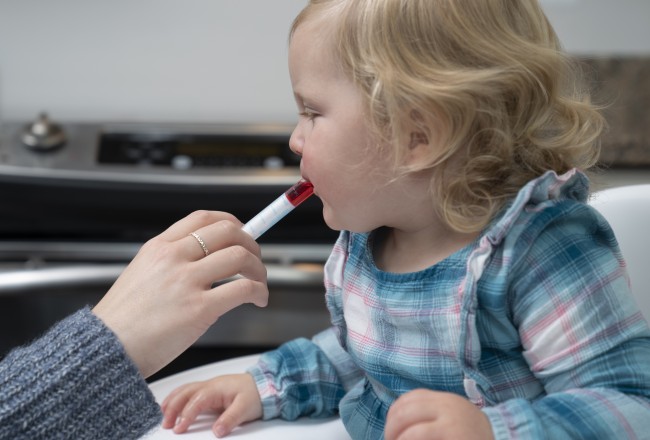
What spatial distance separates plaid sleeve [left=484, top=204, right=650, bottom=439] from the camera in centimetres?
58

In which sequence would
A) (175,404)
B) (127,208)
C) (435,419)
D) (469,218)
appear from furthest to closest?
(127,208)
(175,404)
(469,218)
(435,419)

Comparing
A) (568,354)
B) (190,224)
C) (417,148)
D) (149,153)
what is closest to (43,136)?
(149,153)

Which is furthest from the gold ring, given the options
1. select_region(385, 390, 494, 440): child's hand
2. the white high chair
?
the white high chair

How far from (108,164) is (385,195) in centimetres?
86

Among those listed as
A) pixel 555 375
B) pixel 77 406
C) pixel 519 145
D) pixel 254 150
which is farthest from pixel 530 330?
pixel 254 150

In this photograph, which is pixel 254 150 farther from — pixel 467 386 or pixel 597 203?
pixel 467 386

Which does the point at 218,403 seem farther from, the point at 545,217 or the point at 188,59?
the point at 188,59

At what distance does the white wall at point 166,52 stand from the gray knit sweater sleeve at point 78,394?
3.01 ft

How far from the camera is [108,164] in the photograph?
1.46m

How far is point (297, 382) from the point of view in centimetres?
77

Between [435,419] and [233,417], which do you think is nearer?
[435,419]

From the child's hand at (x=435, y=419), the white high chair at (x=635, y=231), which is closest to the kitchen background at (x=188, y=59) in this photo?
the white high chair at (x=635, y=231)

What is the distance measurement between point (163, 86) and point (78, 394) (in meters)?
0.95

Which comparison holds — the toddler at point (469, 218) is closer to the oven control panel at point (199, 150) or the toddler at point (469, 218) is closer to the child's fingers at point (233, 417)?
the child's fingers at point (233, 417)
